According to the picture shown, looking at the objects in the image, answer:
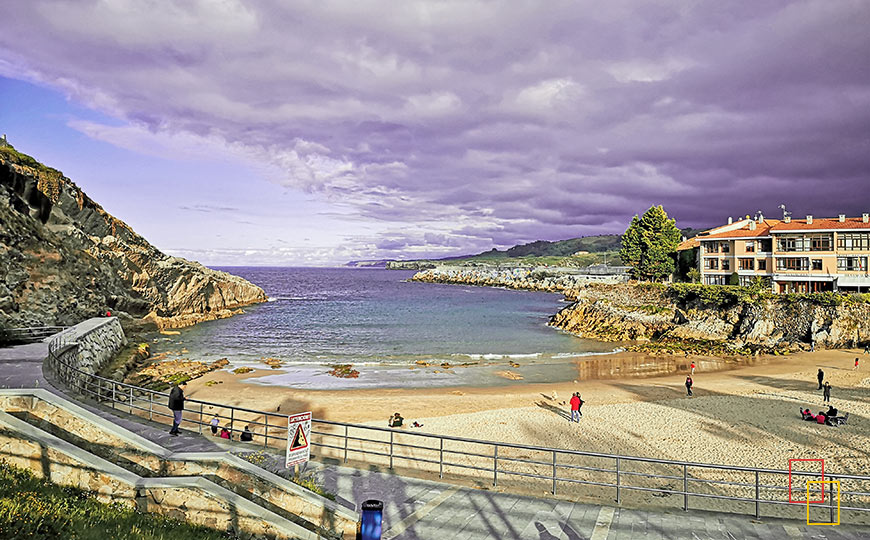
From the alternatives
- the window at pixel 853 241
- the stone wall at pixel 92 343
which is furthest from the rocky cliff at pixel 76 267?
the window at pixel 853 241

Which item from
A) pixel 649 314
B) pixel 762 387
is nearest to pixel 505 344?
pixel 649 314

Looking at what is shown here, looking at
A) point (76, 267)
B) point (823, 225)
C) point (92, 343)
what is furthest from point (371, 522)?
point (823, 225)

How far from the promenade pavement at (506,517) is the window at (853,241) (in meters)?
54.3

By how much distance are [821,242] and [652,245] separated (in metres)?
19.2

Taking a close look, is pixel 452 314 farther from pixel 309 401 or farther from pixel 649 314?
pixel 309 401

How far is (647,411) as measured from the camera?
79.8 feet

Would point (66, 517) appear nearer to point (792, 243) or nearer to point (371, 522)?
point (371, 522)

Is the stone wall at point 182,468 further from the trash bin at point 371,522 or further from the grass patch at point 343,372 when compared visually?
the grass patch at point 343,372

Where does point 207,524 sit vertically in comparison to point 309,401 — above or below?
above

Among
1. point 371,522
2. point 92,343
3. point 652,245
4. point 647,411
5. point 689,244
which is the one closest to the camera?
point 371,522

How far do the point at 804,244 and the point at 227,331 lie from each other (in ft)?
222

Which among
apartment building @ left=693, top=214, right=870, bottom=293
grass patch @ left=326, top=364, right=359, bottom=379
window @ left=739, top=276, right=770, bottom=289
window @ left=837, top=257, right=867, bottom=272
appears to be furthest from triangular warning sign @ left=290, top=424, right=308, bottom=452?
window @ left=837, top=257, right=867, bottom=272

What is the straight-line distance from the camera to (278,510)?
8.41m

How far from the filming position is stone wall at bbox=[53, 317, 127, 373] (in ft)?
83.0
